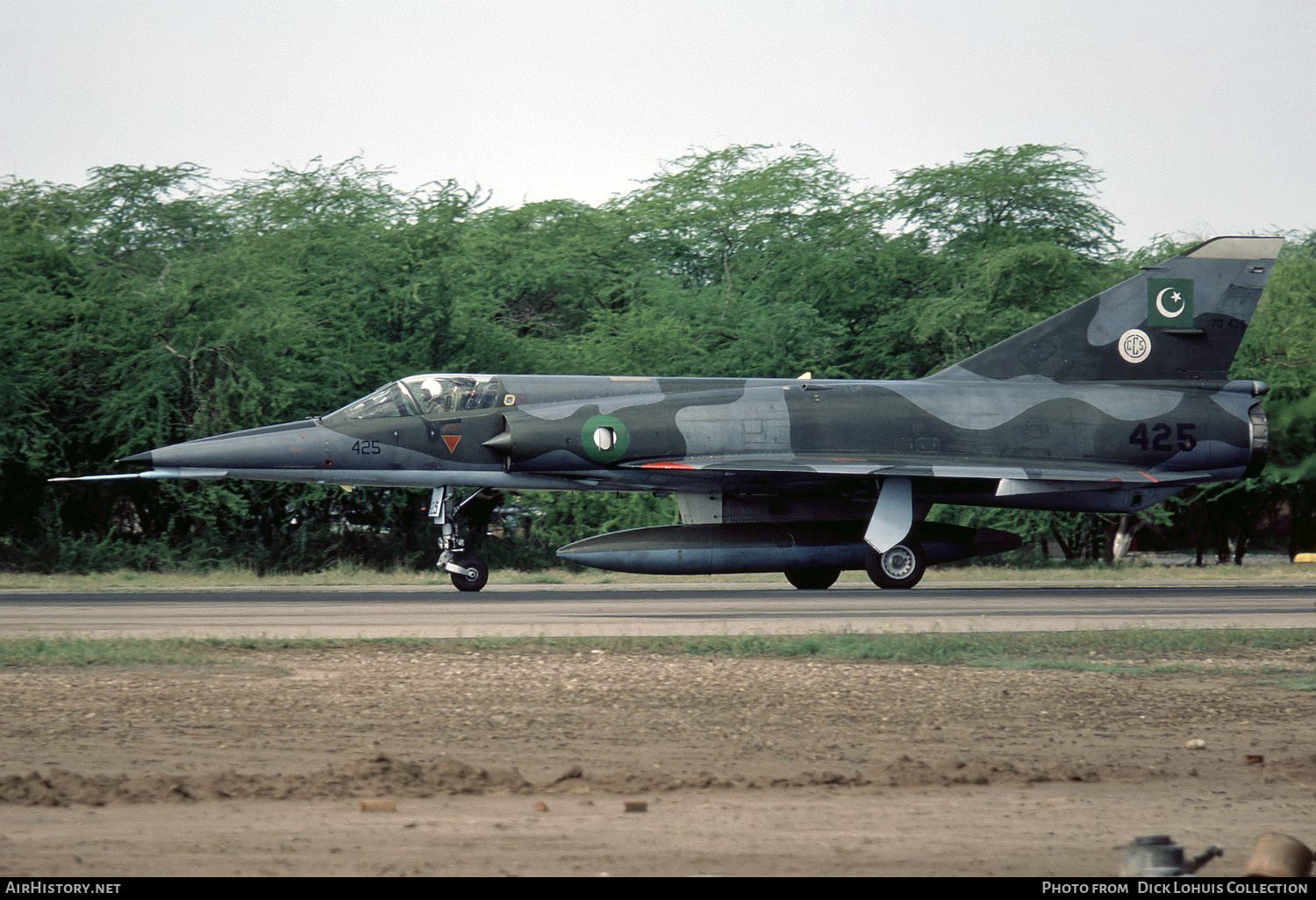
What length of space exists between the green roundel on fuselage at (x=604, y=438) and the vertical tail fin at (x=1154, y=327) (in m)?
5.85

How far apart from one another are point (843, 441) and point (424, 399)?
6.53m

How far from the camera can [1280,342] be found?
106 ft

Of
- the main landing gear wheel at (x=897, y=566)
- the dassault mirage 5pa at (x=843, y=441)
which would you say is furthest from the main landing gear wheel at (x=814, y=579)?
the main landing gear wheel at (x=897, y=566)

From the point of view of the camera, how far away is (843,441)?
22859 mm

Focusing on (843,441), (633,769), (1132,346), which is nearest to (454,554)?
(843,441)

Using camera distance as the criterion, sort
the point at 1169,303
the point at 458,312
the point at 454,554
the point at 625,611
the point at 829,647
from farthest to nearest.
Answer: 1. the point at 458,312
2. the point at 1169,303
3. the point at 454,554
4. the point at 625,611
5. the point at 829,647

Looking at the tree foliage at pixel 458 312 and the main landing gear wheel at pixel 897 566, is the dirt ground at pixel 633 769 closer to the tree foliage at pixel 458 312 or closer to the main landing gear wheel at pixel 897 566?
the main landing gear wheel at pixel 897 566

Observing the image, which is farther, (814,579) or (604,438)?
(814,579)

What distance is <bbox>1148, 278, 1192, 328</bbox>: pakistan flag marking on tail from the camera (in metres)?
24.1

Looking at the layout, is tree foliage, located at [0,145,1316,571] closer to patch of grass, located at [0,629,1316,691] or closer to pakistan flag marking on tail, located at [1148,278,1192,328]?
pakistan flag marking on tail, located at [1148,278,1192,328]

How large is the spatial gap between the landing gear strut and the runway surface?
356 mm

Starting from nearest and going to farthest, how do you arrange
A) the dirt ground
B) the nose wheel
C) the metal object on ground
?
1. the metal object on ground
2. the dirt ground
3. the nose wheel

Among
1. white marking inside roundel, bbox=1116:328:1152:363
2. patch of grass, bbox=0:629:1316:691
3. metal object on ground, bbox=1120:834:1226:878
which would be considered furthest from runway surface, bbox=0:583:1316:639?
metal object on ground, bbox=1120:834:1226:878

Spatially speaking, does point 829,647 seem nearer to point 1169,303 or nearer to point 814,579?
point 814,579
